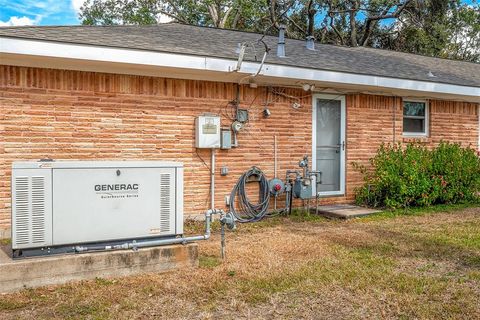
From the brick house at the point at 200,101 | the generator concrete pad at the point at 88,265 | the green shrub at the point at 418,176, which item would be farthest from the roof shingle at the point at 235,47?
the generator concrete pad at the point at 88,265

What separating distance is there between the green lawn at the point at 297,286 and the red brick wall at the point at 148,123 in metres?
1.83

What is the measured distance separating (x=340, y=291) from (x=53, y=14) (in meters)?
23.2

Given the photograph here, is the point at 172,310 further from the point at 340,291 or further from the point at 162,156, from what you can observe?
the point at 162,156

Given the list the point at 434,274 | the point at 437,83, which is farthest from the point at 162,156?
the point at 437,83

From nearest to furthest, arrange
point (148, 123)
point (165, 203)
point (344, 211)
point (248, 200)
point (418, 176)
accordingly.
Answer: point (165, 203) < point (148, 123) < point (248, 200) < point (344, 211) < point (418, 176)

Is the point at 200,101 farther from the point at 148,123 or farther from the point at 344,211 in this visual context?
the point at 344,211

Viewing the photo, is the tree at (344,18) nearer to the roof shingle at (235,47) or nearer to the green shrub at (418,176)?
the roof shingle at (235,47)

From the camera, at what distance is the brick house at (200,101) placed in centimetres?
579

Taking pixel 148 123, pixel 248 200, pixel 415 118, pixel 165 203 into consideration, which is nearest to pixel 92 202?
pixel 165 203

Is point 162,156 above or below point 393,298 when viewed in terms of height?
above

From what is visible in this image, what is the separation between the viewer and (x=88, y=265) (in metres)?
3.88

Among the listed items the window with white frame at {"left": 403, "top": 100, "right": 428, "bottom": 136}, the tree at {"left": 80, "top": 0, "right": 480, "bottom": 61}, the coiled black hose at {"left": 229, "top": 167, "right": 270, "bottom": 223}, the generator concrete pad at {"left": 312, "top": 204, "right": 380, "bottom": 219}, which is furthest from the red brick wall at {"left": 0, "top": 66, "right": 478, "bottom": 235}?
the tree at {"left": 80, "top": 0, "right": 480, "bottom": 61}

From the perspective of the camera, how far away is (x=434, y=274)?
427 centimetres

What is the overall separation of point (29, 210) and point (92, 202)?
501mm
